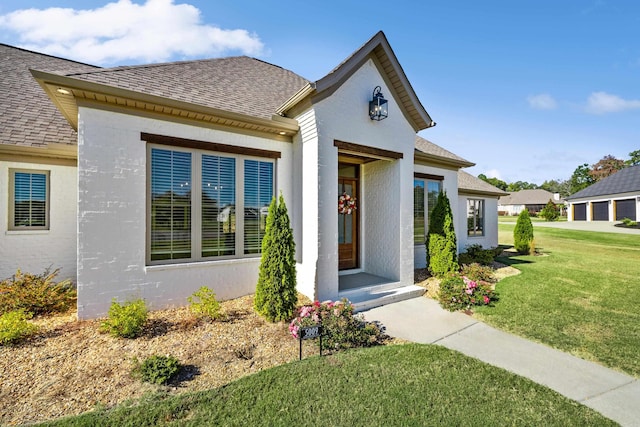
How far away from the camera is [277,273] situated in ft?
16.3

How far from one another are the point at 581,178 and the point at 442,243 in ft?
278

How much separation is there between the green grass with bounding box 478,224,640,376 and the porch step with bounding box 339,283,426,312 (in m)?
1.53

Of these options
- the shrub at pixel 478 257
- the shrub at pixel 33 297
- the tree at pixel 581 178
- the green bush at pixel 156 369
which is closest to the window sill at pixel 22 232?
the shrub at pixel 33 297

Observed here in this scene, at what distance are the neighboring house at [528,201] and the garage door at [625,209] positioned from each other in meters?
33.5

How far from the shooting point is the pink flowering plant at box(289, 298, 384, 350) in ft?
14.0

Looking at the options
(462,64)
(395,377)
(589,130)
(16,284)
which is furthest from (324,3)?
(589,130)

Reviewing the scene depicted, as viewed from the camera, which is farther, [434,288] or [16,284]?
[434,288]

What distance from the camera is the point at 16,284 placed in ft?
17.0

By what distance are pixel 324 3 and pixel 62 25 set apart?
21.5 ft

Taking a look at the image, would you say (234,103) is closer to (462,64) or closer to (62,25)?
(62,25)

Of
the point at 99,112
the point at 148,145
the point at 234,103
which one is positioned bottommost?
the point at 148,145

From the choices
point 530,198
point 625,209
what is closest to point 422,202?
point 625,209

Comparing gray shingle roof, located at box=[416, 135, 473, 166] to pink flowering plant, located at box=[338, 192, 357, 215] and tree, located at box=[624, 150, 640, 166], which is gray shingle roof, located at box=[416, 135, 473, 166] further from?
tree, located at box=[624, 150, 640, 166]

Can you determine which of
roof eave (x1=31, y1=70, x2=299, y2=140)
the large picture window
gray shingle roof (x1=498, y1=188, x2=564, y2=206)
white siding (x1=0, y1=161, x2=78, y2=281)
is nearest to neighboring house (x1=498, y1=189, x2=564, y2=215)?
gray shingle roof (x1=498, y1=188, x2=564, y2=206)
